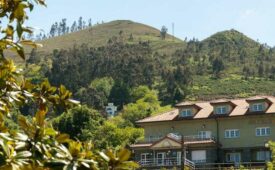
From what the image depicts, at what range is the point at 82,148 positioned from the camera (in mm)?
3336

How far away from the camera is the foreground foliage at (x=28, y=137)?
3.00 meters

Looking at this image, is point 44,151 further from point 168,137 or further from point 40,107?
point 168,137

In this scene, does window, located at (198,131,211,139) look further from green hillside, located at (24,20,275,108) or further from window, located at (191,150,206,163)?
green hillside, located at (24,20,275,108)

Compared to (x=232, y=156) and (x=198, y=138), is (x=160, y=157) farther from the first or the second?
(x=232, y=156)

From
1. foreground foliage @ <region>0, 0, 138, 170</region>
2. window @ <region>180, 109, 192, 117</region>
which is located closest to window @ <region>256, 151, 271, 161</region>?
window @ <region>180, 109, 192, 117</region>

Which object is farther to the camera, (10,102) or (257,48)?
(257,48)

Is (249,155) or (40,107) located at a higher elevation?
(40,107)

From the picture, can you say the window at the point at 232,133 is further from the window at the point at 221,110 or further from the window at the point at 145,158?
the window at the point at 145,158

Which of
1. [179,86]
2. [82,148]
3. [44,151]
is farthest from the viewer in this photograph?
[179,86]

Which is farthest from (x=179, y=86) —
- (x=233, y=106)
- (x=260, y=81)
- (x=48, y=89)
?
(x=48, y=89)

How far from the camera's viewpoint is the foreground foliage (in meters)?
3.00

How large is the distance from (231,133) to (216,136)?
1.29m

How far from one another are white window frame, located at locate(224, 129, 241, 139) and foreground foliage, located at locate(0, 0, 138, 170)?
4687 cm

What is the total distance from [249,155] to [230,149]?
185 cm
